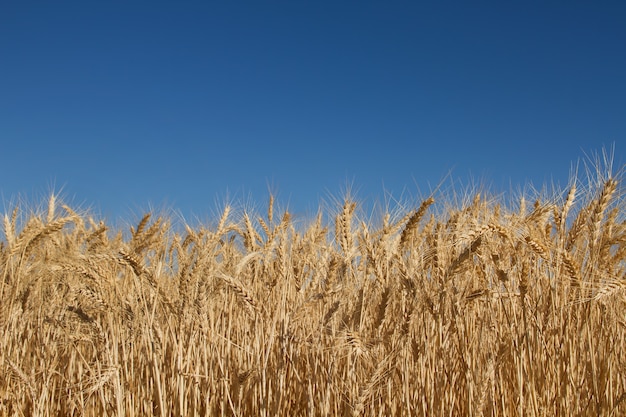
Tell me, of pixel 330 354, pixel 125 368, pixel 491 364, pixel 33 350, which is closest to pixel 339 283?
pixel 330 354

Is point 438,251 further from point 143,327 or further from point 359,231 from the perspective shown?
point 143,327

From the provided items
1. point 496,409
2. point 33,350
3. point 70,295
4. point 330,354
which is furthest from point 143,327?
point 496,409

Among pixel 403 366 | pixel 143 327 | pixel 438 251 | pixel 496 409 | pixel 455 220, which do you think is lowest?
pixel 496 409

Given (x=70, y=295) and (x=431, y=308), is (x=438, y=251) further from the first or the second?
(x=70, y=295)

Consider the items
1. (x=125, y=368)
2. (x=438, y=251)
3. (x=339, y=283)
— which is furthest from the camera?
(x=339, y=283)

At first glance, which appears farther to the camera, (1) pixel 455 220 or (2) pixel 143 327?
(1) pixel 455 220

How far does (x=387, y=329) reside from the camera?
2.51 meters

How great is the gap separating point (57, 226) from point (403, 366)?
6.82ft

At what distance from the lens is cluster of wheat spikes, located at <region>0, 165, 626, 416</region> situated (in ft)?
7.34

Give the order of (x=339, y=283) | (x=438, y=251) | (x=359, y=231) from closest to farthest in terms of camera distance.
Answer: (x=438, y=251) < (x=339, y=283) < (x=359, y=231)

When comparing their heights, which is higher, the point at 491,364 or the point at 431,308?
the point at 431,308

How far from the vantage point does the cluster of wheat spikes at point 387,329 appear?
2238 mm

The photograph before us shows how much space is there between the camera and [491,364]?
2.15 meters

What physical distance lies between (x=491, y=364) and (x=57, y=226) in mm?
2408
